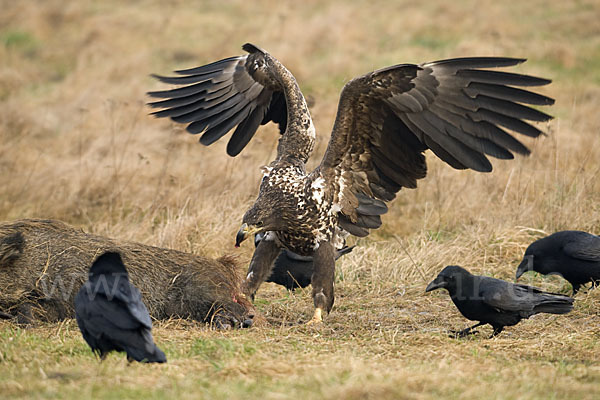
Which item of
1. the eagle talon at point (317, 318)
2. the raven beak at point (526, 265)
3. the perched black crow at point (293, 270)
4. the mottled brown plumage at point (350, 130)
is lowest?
the eagle talon at point (317, 318)

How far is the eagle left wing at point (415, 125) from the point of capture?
15.9 feet

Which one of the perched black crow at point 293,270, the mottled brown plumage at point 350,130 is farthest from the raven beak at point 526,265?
the perched black crow at point 293,270

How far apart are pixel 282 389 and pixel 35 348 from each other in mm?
1701

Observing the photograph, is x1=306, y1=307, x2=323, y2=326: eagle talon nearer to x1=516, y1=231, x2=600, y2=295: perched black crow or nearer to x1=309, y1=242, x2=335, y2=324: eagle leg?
x1=309, y1=242, x2=335, y2=324: eagle leg

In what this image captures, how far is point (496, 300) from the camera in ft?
16.6

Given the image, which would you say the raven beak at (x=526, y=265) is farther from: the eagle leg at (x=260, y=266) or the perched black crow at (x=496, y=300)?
the eagle leg at (x=260, y=266)

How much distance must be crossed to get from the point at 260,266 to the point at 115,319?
6.45 feet

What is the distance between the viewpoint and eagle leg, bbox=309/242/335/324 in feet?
18.3

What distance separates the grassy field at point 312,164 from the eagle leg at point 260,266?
34 cm

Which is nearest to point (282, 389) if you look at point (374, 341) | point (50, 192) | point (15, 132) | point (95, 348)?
point (95, 348)

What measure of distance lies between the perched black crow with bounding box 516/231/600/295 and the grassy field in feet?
0.72

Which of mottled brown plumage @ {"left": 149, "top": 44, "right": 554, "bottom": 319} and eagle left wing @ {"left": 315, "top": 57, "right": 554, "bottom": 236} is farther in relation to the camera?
mottled brown plumage @ {"left": 149, "top": 44, "right": 554, "bottom": 319}

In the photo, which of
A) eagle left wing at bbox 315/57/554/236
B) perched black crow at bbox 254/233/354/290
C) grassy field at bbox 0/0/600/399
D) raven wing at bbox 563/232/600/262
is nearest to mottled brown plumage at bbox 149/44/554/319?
eagle left wing at bbox 315/57/554/236

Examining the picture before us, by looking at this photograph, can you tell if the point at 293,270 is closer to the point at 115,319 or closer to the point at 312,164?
the point at 115,319
